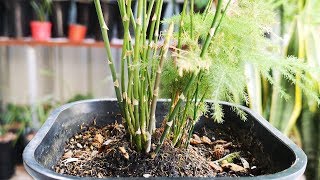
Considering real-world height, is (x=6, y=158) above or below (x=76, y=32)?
below

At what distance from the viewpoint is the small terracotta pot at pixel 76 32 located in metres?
2.01

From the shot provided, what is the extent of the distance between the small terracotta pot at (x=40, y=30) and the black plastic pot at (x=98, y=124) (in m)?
1.36

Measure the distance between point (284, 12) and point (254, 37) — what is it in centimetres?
66

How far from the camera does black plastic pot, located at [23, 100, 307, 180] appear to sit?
432mm

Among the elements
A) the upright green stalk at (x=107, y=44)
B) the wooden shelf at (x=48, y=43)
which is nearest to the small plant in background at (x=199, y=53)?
the upright green stalk at (x=107, y=44)

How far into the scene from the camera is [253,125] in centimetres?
65

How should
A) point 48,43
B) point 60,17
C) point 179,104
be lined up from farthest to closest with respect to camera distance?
point 60,17 → point 48,43 → point 179,104

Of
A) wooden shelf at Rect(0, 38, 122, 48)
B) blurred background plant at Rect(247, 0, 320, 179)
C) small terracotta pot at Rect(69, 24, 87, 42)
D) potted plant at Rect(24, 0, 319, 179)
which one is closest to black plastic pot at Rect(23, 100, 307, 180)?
potted plant at Rect(24, 0, 319, 179)

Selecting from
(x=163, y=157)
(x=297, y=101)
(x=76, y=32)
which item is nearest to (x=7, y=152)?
(x=76, y=32)

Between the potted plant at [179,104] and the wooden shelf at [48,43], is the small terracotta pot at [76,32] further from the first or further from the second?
the potted plant at [179,104]

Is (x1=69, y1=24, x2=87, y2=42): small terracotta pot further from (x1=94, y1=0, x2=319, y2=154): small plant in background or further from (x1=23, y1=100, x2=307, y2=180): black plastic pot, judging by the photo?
(x1=94, y1=0, x2=319, y2=154): small plant in background

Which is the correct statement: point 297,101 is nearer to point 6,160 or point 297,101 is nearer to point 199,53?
point 199,53

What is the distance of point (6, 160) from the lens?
1.96 metres

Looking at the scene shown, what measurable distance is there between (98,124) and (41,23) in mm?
1393
